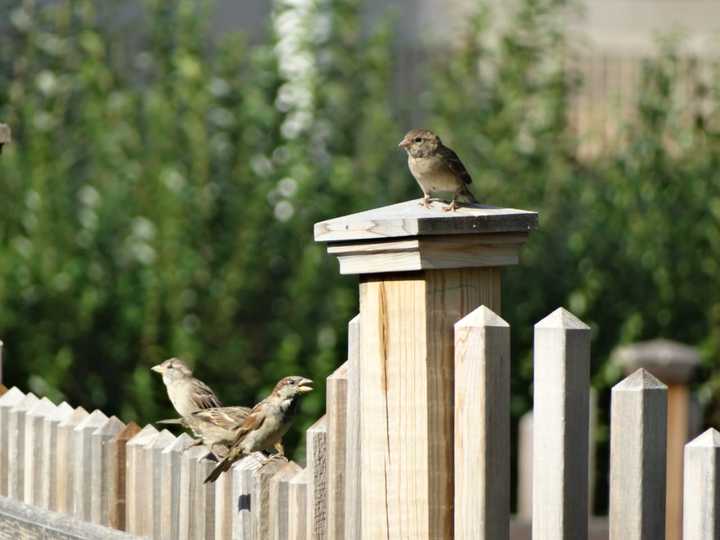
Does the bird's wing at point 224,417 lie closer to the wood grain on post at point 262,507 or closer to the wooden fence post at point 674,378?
the wood grain on post at point 262,507

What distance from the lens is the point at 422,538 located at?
2617 mm

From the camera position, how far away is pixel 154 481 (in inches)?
132

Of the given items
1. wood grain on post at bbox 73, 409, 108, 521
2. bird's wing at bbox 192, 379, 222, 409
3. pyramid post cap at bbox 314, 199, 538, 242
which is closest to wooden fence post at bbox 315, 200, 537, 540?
pyramid post cap at bbox 314, 199, 538, 242

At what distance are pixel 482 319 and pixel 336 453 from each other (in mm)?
540

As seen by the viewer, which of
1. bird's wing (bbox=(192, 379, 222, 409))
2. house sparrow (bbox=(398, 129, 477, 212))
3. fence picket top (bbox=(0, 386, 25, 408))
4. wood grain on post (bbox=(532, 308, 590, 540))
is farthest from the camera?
bird's wing (bbox=(192, 379, 222, 409))

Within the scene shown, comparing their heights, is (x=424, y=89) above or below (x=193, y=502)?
above

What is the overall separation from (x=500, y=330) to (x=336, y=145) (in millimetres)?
6906

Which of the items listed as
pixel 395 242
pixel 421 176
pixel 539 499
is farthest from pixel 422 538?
pixel 421 176

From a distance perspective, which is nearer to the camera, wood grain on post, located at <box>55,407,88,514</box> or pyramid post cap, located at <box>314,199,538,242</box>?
pyramid post cap, located at <box>314,199,538,242</box>

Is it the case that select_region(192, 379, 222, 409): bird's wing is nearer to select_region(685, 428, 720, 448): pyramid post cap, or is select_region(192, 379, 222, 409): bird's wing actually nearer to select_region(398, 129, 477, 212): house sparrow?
select_region(398, 129, 477, 212): house sparrow

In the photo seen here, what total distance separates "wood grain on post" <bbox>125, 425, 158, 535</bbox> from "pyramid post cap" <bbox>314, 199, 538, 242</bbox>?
2.71ft

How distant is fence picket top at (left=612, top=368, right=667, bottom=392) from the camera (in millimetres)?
2324

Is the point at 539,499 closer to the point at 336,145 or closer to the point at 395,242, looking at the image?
the point at 395,242

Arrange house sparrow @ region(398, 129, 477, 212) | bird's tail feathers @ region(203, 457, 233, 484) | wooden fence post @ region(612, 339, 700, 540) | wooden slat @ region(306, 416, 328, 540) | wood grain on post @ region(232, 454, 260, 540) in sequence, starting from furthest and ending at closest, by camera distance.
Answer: wooden fence post @ region(612, 339, 700, 540)
house sparrow @ region(398, 129, 477, 212)
bird's tail feathers @ region(203, 457, 233, 484)
wood grain on post @ region(232, 454, 260, 540)
wooden slat @ region(306, 416, 328, 540)
